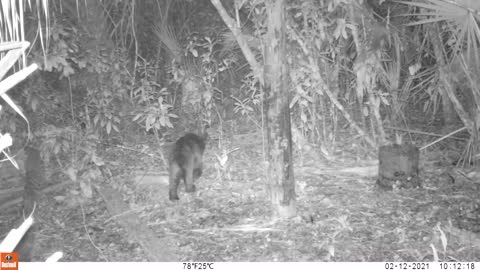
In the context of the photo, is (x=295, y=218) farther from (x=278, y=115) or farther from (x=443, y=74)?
(x=443, y=74)

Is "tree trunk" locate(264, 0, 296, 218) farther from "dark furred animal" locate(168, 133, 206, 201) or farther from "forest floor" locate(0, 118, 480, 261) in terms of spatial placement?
"dark furred animal" locate(168, 133, 206, 201)

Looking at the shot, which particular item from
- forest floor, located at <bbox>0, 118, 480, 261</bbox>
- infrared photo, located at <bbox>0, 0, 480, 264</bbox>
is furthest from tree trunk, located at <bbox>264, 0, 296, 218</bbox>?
forest floor, located at <bbox>0, 118, 480, 261</bbox>

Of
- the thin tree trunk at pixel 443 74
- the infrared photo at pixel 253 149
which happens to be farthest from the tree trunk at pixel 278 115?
the thin tree trunk at pixel 443 74

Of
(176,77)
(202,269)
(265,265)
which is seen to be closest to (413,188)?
(265,265)

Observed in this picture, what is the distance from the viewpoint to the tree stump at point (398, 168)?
15.0ft

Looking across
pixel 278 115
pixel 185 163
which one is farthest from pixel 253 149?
pixel 278 115

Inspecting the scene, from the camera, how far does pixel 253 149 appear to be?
598cm

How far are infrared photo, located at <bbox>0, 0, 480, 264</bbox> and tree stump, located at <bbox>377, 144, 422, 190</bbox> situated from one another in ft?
0.04

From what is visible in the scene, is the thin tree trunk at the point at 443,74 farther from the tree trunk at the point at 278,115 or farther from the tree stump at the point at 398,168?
the tree trunk at the point at 278,115

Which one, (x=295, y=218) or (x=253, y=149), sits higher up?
(x=253, y=149)

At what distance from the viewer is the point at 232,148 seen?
6.01m

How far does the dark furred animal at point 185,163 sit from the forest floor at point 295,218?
0.41 ft

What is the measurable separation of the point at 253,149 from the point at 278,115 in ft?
7.46

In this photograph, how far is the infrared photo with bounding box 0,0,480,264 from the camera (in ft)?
12.2
